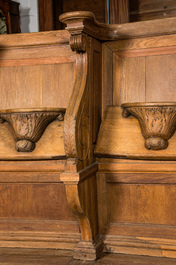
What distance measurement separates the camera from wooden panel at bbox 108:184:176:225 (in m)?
1.90

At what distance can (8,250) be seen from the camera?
2010mm

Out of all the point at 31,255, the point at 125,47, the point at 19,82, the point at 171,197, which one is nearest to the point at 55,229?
the point at 31,255

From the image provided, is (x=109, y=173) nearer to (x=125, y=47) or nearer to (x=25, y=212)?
(x=25, y=212)

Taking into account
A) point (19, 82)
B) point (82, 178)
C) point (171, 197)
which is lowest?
point (171, 197)

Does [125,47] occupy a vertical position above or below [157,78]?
above

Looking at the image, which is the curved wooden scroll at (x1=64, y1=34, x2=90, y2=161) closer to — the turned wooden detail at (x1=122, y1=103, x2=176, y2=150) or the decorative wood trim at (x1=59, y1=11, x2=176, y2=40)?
the decorative wood trim at (x1=59, y1=11, x2=176, y2=40)

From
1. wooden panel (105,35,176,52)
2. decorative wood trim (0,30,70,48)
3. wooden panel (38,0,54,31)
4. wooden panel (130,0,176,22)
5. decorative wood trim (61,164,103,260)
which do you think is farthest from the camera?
wooden panel (38,0,54,31)

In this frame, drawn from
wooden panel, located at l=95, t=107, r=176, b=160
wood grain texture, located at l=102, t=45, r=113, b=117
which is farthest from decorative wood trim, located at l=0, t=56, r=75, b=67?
wooden panel, located at l=95, t=107, r=176, b=160

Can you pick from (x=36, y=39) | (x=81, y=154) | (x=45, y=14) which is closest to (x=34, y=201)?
(x=81, y=154)

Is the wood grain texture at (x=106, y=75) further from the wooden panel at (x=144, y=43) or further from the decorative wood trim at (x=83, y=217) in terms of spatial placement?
the decorative wood trim at (x=83, y=217)

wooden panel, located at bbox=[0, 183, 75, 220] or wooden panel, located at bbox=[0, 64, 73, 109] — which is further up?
wooden panel, located at bbox=[0, 64, 73, 109]

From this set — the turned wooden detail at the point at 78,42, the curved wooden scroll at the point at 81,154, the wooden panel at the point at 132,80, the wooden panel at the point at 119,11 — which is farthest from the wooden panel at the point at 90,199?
the wooden panel at the point at 119,11

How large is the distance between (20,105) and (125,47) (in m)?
0.75

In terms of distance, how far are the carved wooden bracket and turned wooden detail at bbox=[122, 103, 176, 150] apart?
1.49 feet
